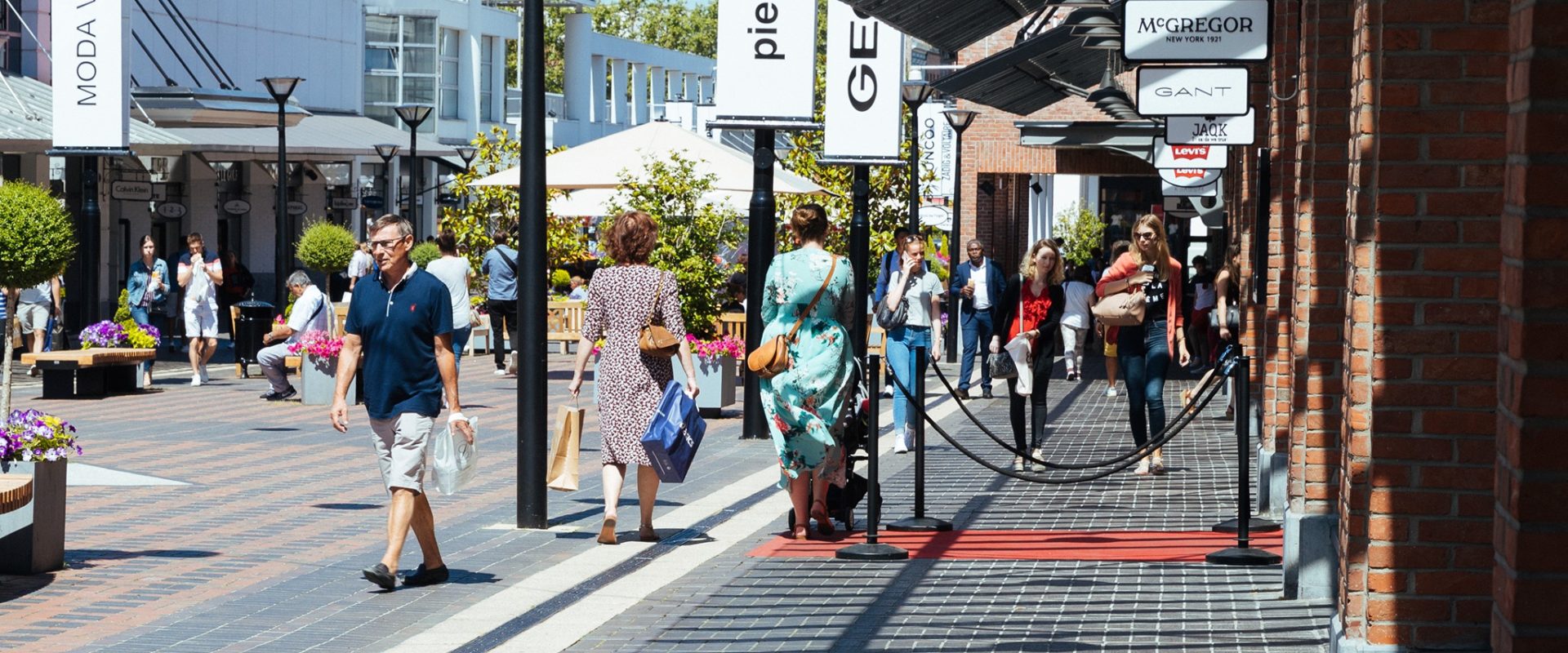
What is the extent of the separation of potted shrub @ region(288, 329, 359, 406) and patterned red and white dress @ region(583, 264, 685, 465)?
9.64m

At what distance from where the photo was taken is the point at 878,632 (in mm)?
7441

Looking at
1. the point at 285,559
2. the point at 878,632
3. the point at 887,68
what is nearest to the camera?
the point at 878,632

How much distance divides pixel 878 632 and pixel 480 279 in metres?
18.2

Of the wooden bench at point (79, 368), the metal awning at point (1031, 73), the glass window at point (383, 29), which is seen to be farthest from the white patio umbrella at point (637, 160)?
the glass window at point (383, 29)

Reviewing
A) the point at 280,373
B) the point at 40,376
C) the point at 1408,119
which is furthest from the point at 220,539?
the point at 40,376

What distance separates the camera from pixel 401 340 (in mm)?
8320

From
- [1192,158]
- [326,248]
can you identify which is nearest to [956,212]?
[326,248]

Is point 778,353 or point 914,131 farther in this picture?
point 914,131

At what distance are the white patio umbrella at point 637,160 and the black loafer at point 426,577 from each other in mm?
11964

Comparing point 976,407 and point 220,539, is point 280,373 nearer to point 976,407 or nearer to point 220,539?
point 976,407

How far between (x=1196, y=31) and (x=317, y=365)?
37.4 feet

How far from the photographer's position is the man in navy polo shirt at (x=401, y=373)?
8.30m

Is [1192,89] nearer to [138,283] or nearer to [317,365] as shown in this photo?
[317,365]

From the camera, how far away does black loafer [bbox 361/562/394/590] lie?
26.9 feet
